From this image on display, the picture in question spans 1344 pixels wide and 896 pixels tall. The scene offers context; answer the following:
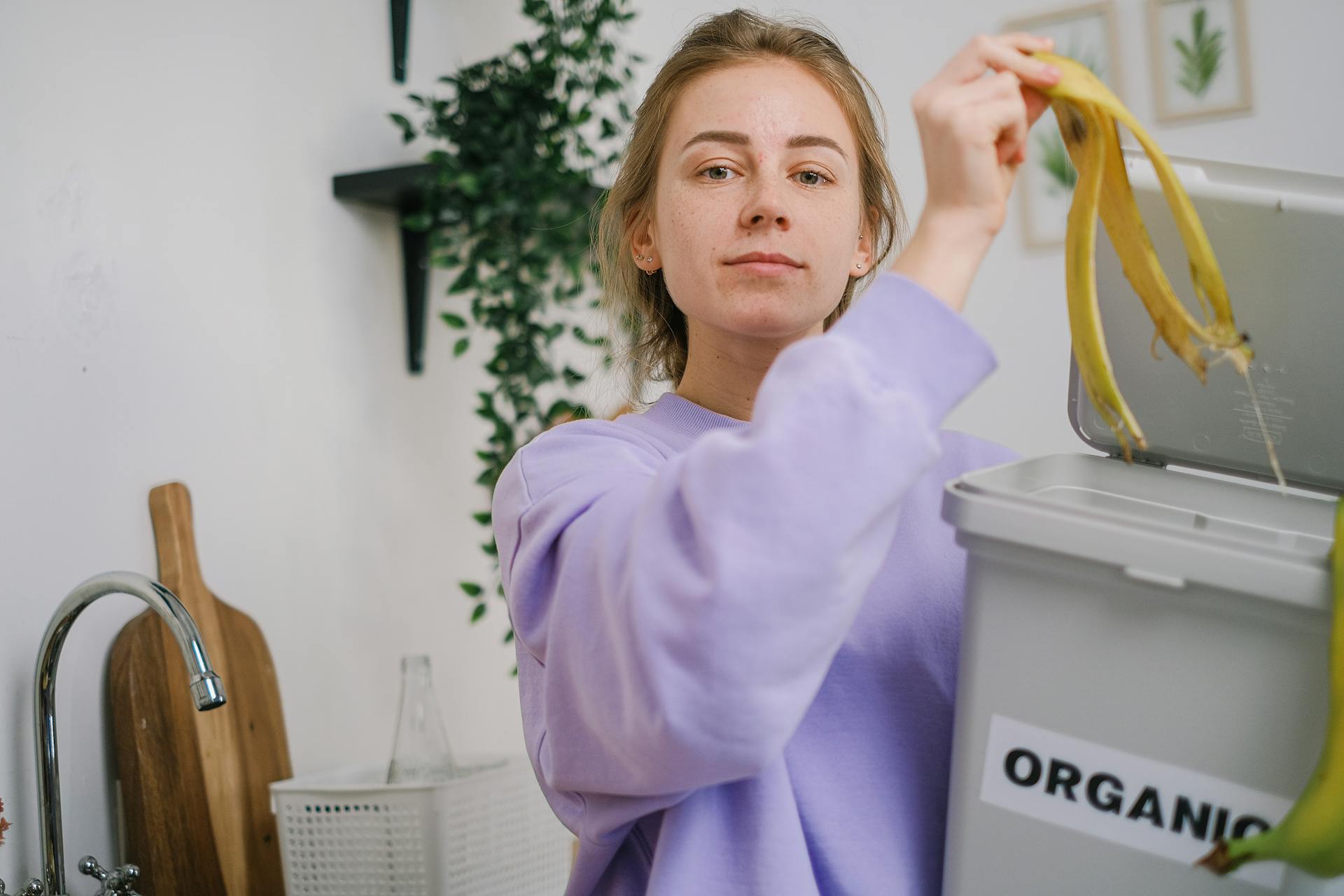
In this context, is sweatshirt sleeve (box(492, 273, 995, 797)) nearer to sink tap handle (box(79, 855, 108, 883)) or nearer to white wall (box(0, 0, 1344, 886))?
sink tap handle (box(79, 855, 108, 883))

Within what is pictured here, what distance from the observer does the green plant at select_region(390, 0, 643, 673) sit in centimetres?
170

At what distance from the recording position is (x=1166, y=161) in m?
0.68

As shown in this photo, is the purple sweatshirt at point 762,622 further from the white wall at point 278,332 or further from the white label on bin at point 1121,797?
the white wall at point 278,332

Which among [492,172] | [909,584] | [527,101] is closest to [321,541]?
[492,172]

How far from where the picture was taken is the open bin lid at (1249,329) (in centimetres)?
75

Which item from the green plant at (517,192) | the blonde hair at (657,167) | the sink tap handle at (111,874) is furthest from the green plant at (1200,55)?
the sink tap handle at (111,874)

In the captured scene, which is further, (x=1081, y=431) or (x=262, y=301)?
(x=262, y=301)

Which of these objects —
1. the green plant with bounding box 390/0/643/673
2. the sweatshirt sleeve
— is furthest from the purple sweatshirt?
the green plant with bounding box 390/0/643/673

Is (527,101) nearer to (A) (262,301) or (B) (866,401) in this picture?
(A) (262,301)

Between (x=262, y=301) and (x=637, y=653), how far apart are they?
112 centimetres

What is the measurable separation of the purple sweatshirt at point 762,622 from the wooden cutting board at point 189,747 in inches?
23.9

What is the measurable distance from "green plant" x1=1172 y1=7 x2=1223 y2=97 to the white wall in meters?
0.05

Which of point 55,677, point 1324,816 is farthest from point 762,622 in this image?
point 55,677

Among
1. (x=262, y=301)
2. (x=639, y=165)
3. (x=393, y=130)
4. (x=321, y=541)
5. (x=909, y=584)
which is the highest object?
(x=393, y=130)
